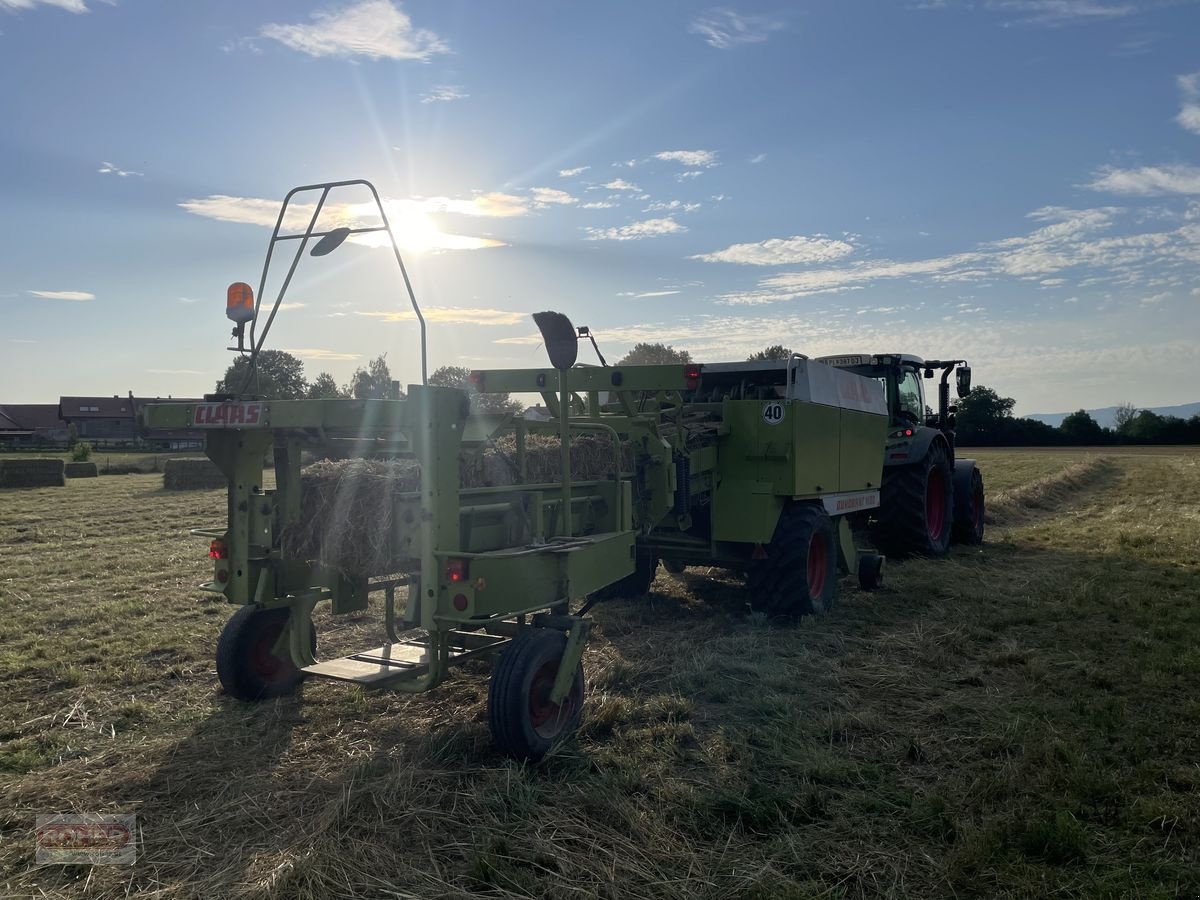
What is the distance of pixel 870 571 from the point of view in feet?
27.2

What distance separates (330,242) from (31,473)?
2331 centimetres

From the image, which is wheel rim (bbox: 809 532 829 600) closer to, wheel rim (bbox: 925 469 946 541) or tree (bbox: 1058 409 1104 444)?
wheel rim (bbox: 925 469 946 541)

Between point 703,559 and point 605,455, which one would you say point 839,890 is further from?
point 703,559

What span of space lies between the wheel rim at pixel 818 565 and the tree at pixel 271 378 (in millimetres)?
4474

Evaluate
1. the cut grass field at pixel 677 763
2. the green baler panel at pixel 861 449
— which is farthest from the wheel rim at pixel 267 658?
the green baler panel at pixel 861 449

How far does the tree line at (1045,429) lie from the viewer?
4856 cm

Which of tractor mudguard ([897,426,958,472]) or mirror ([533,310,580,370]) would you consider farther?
tractor mudguard ([897,426,958,472])

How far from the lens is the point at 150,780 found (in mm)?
4059

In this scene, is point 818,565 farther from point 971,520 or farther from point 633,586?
point 971,520

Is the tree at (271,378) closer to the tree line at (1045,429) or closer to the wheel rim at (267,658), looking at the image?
the wheel rim at (267,658)

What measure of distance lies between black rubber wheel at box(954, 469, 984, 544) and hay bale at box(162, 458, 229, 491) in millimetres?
17496

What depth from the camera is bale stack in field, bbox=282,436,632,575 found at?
15.0ft

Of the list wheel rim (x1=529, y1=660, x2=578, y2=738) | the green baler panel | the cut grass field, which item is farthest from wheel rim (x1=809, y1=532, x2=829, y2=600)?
wheel rim (x1=529, y1=660, x2=578, y2=738)

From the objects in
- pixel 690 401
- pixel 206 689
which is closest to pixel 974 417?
pixel 690 401
